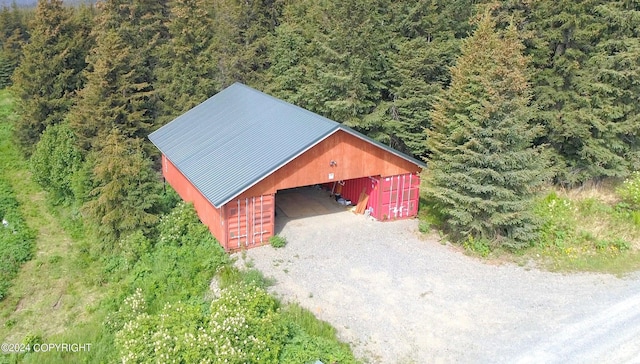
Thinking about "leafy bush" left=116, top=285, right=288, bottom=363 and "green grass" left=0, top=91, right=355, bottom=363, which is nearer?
"leafy bush" left=116, top=285, right=288, bottom=363

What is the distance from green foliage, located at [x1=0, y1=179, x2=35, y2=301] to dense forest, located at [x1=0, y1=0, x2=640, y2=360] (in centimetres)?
207

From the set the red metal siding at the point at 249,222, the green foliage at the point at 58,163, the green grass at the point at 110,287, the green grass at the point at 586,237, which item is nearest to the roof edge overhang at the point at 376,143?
the red metal siding at the point at 249,222

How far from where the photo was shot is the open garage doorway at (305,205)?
20153 millimetres

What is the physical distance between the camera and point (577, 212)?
759 inches

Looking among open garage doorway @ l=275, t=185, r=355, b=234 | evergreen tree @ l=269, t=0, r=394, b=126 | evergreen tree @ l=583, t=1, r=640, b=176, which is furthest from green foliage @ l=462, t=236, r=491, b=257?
evergreen tree @ l=269, t=0, r=394, b=126

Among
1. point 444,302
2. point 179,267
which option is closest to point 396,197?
point 444,302

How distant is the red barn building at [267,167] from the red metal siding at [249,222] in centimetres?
3

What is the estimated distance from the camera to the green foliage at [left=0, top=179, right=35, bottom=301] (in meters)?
18.2

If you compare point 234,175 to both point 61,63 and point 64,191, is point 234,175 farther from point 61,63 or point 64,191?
point 61,63

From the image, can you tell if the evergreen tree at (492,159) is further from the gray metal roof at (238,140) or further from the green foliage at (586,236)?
the gray metal roof at (238,140)

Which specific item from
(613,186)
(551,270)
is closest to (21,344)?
(551,270)

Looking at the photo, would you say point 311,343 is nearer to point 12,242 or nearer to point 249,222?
point 249,222

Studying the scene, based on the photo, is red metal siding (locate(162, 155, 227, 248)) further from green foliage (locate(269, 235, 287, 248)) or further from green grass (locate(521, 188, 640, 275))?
green grass (locate(521, 188, 640, 275))

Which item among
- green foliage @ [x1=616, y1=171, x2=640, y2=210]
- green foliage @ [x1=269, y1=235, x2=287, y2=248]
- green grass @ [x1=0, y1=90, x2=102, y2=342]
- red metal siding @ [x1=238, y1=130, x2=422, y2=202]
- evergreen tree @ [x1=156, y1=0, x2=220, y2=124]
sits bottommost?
green grass @ [x1=0, y1=90, x2=102, y2=342]
